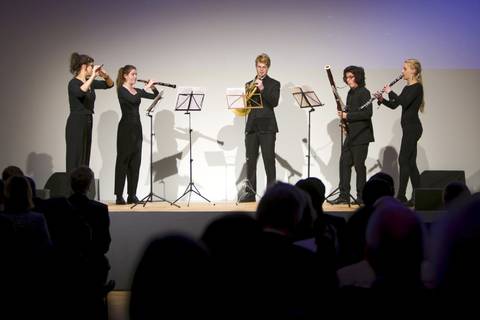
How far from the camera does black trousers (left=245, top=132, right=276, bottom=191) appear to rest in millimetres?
7520

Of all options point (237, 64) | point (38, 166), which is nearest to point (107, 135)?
point (38, 166)

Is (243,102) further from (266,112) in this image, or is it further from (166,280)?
(166,280)

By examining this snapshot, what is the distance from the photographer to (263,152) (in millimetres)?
7555

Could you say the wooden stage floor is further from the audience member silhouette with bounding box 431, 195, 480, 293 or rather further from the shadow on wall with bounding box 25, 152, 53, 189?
the audience member silhouette with bounding box 431, 195, 480, 293

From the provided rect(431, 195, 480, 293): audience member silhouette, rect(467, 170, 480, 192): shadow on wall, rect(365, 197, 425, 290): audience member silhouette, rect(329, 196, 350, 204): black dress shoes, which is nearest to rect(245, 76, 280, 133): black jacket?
rect(329, 196, 350, 204): black dress shoes

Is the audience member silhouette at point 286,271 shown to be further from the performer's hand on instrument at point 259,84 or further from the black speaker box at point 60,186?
the black speaker box at point 60,186

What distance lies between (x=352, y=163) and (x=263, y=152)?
41.0 inches

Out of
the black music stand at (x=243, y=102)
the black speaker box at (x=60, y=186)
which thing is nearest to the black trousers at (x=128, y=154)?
the black speaker box at (x=60, y=186)

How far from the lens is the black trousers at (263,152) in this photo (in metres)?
7.52

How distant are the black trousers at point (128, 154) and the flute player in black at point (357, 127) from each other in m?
2.28

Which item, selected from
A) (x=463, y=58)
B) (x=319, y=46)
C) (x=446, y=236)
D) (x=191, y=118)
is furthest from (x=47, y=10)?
(x=446, y=236)

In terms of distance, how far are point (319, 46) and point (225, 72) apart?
4.21ft

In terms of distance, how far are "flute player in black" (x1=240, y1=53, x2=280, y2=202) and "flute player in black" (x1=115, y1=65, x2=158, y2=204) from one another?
1269 mm

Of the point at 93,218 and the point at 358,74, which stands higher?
the point at 358,74
